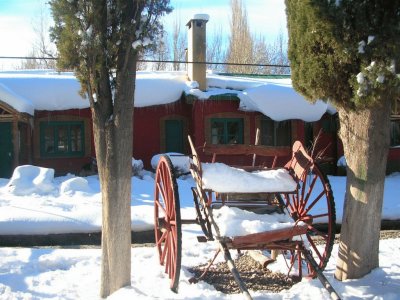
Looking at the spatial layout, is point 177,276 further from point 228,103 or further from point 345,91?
point 228,103

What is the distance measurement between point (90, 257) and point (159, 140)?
9671 mm

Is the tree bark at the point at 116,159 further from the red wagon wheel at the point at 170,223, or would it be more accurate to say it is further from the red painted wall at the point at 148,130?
the red painted wall at the point at 148,130

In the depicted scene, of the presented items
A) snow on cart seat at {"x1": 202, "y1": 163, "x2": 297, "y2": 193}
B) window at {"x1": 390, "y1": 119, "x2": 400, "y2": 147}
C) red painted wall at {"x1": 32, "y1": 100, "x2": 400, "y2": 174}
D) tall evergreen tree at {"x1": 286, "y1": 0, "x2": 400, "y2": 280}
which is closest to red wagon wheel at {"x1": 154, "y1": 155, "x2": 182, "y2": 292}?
snow on cart seat at {"x1": 202, "y1": 163, "x2": 297, "y2": 193}

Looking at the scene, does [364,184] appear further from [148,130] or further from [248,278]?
[148,130]

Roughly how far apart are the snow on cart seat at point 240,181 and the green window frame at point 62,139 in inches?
430

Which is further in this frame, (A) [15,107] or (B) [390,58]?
(A) [15,107]

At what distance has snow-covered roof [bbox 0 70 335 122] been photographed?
14695 mm

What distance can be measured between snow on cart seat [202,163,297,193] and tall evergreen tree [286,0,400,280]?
69cm

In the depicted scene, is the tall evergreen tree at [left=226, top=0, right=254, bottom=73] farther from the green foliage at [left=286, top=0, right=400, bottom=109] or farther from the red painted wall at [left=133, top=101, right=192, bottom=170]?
the green foliage at [left=286, top=0, right=400, bottom=109]

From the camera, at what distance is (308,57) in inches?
191

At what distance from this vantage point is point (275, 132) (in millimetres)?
16203

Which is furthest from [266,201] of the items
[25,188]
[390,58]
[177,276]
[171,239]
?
[25,188]

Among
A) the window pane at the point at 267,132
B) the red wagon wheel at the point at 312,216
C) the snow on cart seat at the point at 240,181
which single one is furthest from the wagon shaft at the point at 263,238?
the window pane at the point at 267,132

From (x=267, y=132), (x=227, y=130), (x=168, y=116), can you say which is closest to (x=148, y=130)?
(x=168, y=116)
